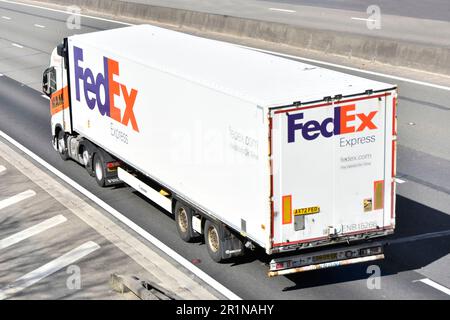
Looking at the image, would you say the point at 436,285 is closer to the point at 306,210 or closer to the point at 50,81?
the point at 306,210

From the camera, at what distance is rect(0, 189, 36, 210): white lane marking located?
21750 millimetres

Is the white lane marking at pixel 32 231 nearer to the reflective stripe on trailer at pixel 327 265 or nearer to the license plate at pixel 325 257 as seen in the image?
the reflective stripe on trailer at pixel 327 265

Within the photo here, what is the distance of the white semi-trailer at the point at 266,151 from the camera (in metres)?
14.9

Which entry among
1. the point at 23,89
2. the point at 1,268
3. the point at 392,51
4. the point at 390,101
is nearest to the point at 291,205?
the point at 390,101

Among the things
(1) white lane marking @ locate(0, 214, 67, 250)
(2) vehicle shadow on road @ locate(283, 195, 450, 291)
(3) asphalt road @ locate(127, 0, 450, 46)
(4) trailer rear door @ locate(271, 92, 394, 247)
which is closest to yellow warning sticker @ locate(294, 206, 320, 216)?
(4) trailer rear door @ locate(271, 92, 394, 247)

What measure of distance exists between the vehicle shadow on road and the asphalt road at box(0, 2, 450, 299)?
0.02m

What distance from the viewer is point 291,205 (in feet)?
49.5

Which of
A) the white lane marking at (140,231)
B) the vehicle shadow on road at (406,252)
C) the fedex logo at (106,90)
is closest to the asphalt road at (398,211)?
the vehicle shadow on road at (406,252)

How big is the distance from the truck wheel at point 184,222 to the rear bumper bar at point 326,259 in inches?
123

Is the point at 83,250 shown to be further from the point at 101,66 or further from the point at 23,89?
the point at 23,89

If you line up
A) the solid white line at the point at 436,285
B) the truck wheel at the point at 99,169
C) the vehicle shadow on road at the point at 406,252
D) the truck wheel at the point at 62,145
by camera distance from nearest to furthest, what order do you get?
the solid white line at the point at 436,285
the vehicle shadow on road at the point at 406,252
the truck wheel at the point at 99,169
the truck wheel at the point at 62,145

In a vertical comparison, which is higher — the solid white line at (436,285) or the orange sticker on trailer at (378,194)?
the orange sticker on trailer at (378,194)

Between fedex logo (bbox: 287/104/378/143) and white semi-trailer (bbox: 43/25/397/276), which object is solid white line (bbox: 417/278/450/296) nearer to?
white semi-trailer (bbox: 43/25/397/276)
